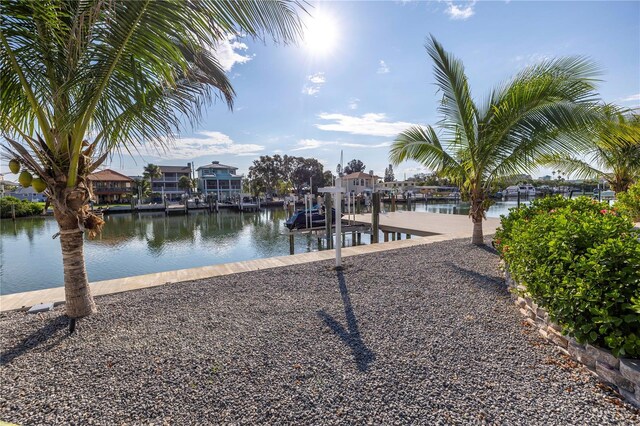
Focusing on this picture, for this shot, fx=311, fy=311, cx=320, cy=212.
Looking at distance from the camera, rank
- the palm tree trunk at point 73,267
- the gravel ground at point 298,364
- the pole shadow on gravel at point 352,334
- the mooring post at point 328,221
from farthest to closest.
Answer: the mooring post at point 328,221
the palm tree trunk at point 73,267
the pole shadow on gravel at point 352,334
the gravel ground at point 298,364

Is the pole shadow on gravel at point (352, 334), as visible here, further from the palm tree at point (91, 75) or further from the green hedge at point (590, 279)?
the palm tree at point (91, 75)

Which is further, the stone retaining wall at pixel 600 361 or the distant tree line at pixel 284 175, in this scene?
the distant tree line at pixel 284 175

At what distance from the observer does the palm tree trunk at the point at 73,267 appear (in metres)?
3.41

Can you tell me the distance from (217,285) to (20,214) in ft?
123

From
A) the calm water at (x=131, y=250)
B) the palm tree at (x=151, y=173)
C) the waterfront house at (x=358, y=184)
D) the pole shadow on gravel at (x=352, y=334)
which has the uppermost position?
the palm tree at (x=151, y=173)

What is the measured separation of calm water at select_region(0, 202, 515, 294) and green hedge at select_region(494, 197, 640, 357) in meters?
12.8

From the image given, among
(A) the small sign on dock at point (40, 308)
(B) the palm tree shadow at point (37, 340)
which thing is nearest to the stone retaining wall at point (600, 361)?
(B) the palm tree shadow at point (37, 340)

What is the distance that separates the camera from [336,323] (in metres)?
3.49

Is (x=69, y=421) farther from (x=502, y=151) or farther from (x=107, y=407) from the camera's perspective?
(x=502, y=151)

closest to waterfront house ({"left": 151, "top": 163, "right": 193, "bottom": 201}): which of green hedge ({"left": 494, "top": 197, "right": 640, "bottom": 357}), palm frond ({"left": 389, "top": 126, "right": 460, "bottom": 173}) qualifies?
palm frond ({"left": 389, "top": 126, "right": 460, "bottom": 173})

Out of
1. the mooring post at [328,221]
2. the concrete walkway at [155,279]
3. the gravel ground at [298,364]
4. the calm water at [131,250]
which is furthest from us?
the mooring post at [328,221]

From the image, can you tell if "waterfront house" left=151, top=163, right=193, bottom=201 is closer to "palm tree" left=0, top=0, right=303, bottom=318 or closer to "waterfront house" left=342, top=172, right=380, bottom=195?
"waterfront house" left=342, top=172, right=380, bottom=195

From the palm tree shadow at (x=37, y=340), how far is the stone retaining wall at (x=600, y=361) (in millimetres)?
4801

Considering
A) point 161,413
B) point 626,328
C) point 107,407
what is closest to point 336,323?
point 161,413
